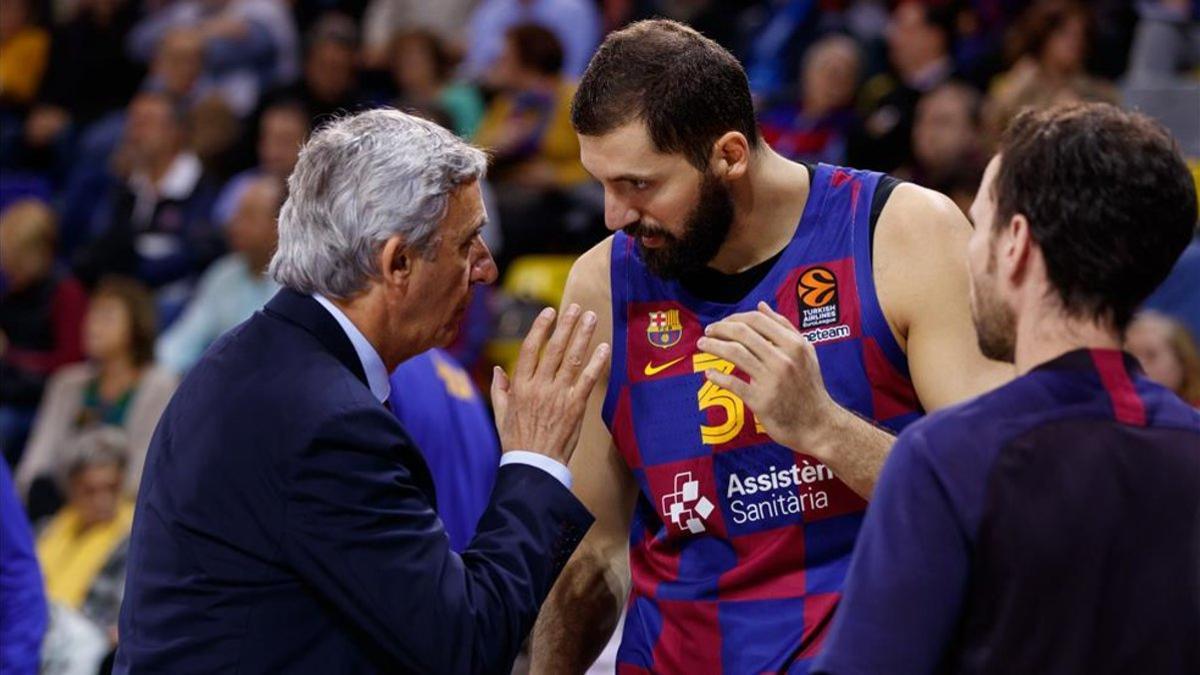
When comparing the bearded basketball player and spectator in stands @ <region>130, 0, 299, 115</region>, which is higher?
the bearded basketball player

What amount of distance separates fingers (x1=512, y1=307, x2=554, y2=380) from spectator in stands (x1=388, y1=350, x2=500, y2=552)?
3.77ft

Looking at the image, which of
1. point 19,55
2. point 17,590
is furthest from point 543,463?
point 19,55

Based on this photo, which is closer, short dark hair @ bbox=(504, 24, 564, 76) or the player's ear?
the player's ear

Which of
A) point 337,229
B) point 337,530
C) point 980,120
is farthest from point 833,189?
point 980,120

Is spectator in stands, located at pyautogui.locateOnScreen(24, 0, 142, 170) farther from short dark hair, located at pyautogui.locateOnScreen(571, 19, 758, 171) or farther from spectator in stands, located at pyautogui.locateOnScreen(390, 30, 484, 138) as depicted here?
short dark hair, located at pyautogui.locateOnScreen(571, 19, 758, 171)

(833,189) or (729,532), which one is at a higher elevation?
(833,189)

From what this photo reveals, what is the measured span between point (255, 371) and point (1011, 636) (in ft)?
4.45

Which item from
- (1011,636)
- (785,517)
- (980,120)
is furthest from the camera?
(980,120)

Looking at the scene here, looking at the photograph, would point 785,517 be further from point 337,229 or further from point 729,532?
point 337,229

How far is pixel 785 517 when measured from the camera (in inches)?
130

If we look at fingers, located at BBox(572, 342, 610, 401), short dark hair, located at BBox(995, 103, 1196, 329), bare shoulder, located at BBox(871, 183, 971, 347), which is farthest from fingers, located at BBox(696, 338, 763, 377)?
short dark hair, located at BBox(995, 103, 1196, 329)

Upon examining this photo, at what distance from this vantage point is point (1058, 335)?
239 centimetres

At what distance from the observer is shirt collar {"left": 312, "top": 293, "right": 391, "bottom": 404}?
3.13 metres

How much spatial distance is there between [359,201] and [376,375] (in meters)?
0.31
